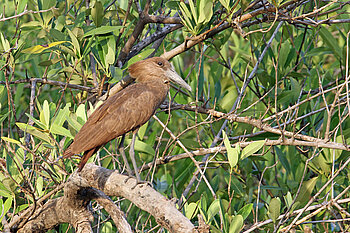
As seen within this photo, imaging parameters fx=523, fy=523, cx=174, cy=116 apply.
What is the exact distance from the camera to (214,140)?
4930 mm

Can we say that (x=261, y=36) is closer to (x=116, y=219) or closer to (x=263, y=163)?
(x=263, y=163)

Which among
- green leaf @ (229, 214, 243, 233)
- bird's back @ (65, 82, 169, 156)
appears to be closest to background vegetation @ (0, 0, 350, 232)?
green leaf @ (229, 214, 243, 233)

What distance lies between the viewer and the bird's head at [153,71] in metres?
5.26

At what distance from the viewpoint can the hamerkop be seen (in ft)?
13.6

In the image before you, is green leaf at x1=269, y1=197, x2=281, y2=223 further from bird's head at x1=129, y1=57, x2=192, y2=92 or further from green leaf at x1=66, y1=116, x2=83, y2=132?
bird's head at x1=129, y1=57, x2=192, y2=92

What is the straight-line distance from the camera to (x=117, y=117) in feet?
14.9

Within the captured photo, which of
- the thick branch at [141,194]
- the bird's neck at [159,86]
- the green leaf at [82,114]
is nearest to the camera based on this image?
the thick branch at [141,194]

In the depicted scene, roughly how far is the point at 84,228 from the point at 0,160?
988 mm

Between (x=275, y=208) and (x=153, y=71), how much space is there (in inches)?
81.3

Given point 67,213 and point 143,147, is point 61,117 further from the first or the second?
point 143,147

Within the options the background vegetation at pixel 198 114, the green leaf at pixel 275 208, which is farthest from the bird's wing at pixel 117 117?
the green leaf at pixel 275 208

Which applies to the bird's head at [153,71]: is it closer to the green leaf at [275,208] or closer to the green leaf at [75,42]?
the green leaf at [75,42]

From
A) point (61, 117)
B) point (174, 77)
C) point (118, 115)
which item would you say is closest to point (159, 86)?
point (174, 77)

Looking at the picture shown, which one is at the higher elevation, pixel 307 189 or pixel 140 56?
pixel 140 56
